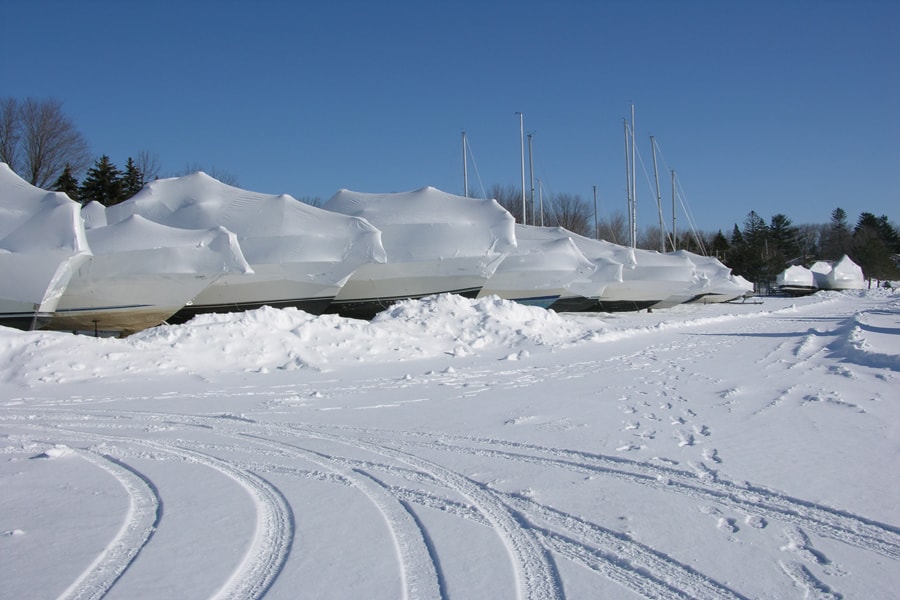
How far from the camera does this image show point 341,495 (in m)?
4.54

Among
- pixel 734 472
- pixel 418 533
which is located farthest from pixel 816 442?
pixel 418 533

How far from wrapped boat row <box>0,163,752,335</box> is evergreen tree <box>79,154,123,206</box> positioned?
19.3 m

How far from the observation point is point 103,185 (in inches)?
1620

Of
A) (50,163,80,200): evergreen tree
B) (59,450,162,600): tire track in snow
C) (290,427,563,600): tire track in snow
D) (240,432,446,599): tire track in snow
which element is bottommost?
(290,427,563,600): tire track in snow

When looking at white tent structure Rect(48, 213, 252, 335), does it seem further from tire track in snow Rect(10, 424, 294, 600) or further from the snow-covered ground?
tire track in snow Rect(10, 424, 294, 600)

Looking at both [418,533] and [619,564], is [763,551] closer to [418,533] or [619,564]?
[619,564]

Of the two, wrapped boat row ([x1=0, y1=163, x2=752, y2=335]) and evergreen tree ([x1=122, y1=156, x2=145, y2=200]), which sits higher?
evergreen tree ([x1=122, y1=156, x2=145, y2=200])

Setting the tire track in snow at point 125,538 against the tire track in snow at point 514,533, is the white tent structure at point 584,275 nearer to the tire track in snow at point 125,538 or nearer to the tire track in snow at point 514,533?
the tire track in snow at point 514,533

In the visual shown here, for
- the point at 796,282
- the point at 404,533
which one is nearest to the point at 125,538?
the point at 404,533

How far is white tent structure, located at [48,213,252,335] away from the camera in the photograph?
1744 cm

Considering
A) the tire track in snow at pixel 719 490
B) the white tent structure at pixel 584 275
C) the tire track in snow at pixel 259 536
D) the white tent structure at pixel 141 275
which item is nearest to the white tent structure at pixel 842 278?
the white tent structure at pixel 584 275

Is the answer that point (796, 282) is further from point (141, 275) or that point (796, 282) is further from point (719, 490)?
point (719, 490)

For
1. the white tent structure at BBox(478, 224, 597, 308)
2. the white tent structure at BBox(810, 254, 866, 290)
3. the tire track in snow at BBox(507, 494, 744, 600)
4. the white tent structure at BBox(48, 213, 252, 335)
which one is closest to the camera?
the tire track in snow at BBox(507, 494, 744, 600)

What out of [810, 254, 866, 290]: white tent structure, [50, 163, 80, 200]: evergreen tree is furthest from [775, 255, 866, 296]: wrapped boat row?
[50, 163, 80, 200]: evergreen tree
